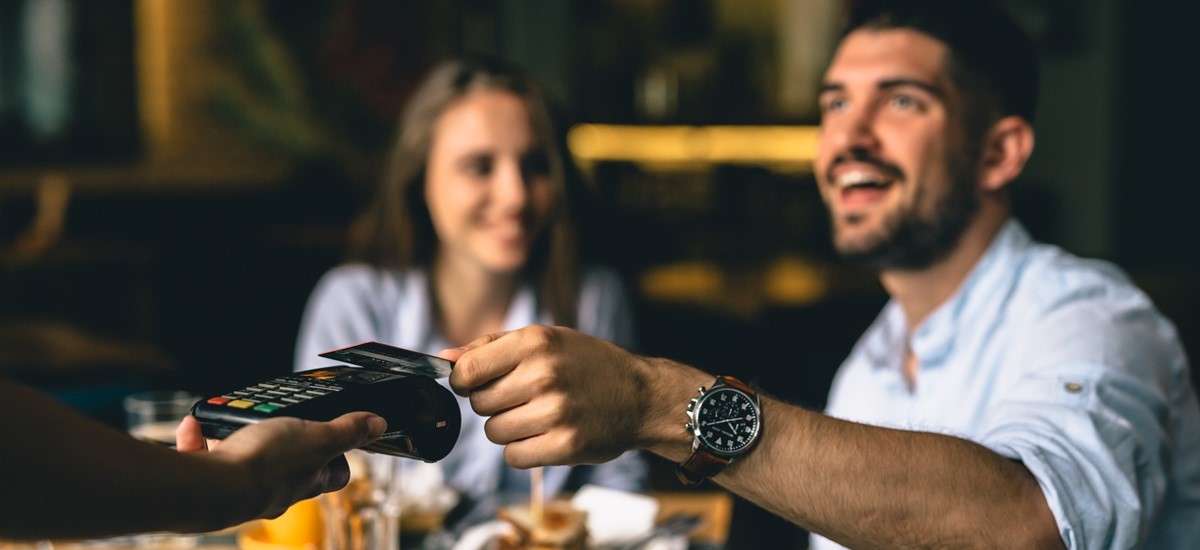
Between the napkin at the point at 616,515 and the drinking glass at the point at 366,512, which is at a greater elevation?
the drinking glass at the point at 366,512

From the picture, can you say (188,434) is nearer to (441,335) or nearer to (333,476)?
(333,476)

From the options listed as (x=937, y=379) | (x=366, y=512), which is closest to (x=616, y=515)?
(x=366, y=512)

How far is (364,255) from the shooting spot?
2.61 m

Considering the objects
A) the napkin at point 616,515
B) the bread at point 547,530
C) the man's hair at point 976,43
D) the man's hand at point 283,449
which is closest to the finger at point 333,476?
the man's hand at point 283,449

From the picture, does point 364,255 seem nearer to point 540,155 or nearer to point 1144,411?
point 540,155

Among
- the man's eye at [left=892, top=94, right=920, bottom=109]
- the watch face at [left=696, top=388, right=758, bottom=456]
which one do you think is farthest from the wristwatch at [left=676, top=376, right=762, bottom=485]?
the man's eye at [left=892, top=94, right=920, bottom=109]

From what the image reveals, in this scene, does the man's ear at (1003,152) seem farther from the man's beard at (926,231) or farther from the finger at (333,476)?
the finger at (333,476)

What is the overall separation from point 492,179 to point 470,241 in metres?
0.14

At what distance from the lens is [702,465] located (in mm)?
1088

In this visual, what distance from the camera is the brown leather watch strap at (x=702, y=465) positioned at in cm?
108

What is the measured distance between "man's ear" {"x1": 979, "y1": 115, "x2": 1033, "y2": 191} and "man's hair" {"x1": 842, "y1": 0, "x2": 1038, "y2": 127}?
0.02m

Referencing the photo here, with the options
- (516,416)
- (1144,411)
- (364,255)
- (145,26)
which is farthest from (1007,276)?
(145,26)

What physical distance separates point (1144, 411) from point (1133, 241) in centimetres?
477

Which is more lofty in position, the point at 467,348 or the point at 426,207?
the point at 467,348
